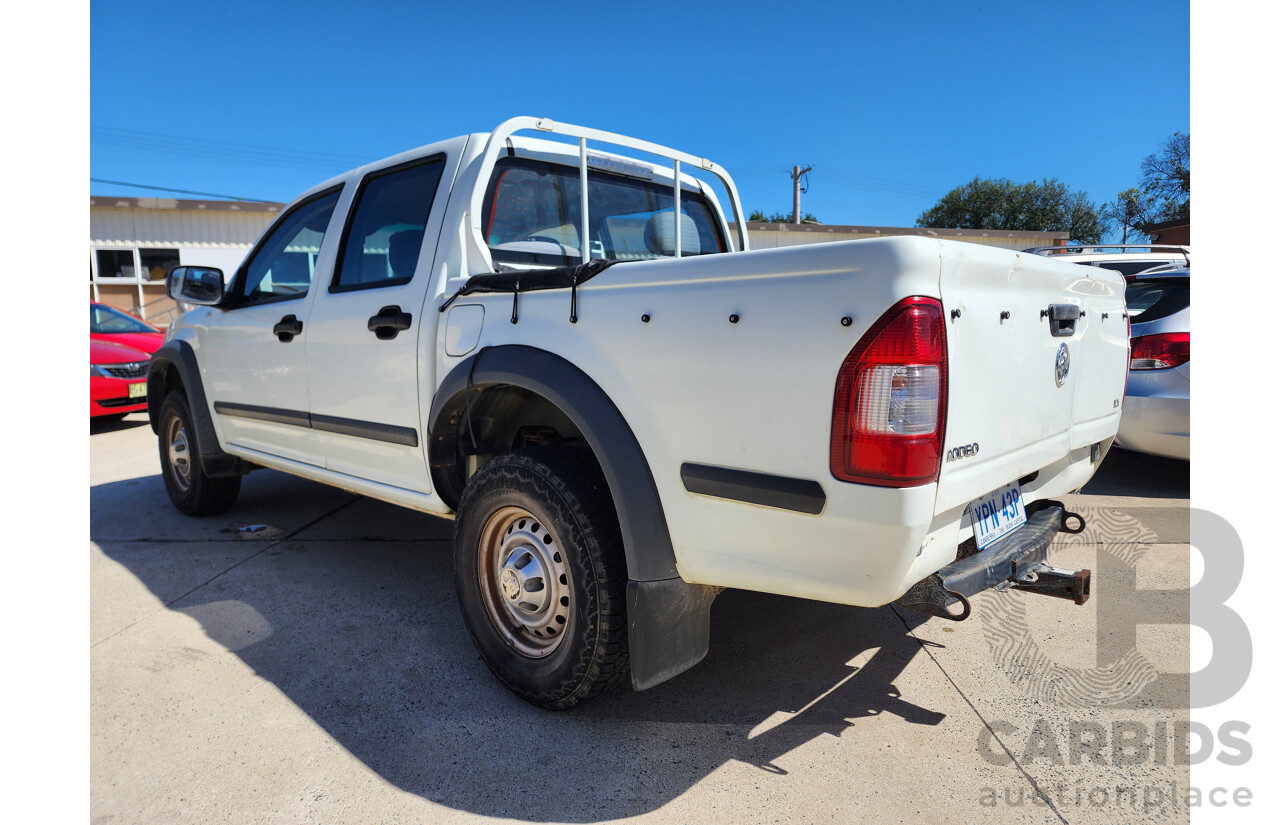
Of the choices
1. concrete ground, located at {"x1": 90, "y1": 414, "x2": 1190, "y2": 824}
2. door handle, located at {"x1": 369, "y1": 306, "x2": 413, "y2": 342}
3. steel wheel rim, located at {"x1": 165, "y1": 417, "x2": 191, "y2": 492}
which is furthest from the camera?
steel wheel rim, located at {"x1": 165, "y1": 417, "x2": 191, "y2": 492}

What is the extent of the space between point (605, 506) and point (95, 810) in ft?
5.54

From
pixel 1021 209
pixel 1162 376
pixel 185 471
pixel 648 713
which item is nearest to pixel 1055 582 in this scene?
pixel 648 713

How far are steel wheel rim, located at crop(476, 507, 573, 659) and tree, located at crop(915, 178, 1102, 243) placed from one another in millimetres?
45160

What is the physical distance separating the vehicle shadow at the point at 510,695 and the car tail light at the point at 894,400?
1086 mm

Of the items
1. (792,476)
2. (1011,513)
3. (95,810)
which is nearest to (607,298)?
(792,476)

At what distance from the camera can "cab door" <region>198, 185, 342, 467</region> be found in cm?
367

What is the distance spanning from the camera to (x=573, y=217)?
10.9ft

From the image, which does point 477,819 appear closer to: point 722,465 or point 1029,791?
point 722,465

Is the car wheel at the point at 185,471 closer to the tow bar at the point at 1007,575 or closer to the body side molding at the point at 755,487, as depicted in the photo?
the body side molding at the point at 755,487

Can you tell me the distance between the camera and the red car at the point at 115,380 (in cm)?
Answer: 838

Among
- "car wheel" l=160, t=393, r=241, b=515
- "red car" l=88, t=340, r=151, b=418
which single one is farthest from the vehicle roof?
"red car" l=88, t=340, r=151, b=418

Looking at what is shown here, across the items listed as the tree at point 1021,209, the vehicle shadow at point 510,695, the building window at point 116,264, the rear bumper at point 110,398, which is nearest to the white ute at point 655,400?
the vehicle shadow at point 510,695

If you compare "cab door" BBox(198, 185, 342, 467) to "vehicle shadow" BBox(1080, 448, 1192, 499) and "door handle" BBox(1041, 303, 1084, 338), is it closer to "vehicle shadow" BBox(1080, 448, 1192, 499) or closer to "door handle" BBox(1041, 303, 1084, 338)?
"door handle" BBox(1041, 303, 1084, 338)

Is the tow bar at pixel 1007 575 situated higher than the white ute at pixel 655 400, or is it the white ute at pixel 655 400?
the white ute at pixel 655 400
